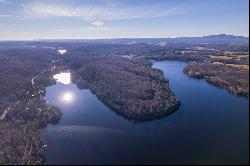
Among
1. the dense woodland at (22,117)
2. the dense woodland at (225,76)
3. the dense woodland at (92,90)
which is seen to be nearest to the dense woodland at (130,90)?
the dense woodland at (92,90)

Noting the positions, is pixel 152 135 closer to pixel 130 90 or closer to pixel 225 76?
pixel 130 90

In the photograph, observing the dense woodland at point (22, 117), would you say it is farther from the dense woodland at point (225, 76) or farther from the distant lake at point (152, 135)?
the dense woodland at point (225, 76)

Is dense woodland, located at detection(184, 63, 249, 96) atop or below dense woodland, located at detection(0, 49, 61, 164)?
atop

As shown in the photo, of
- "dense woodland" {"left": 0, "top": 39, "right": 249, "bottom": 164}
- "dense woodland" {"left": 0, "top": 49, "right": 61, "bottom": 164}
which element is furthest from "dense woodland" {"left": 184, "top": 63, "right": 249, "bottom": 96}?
"dense woodland" {"left": 0, "top": 49, "right": 61, "bottom": 164}

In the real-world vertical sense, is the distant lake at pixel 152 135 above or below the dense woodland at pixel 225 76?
below

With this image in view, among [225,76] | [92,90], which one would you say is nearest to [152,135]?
[92,90]

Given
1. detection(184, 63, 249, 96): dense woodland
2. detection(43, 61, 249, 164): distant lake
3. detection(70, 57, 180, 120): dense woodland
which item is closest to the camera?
detection(43, 61, 249, 164): distant lake

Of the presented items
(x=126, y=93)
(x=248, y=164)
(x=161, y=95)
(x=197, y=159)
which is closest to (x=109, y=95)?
(x=126, y=93)

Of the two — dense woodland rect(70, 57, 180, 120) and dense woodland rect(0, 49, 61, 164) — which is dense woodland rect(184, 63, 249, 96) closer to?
dense woodland rect(70, 57, 180, 120)
